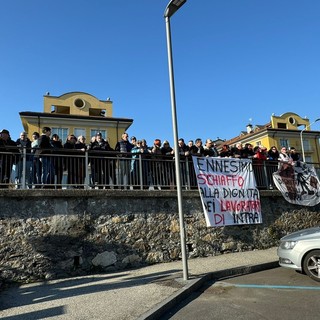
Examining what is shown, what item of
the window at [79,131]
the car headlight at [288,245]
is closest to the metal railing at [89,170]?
the car headlight at [288,245]

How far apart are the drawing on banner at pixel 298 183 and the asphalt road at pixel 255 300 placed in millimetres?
4834

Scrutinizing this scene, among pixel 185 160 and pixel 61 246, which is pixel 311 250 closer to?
pixel 185 160

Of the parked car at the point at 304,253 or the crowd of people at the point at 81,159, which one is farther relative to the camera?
the crowd of people at the point at 81,159

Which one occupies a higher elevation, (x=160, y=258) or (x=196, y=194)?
(x=196, y=194)

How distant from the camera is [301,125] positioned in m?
54.8

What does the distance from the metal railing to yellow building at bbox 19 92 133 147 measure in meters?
25.6

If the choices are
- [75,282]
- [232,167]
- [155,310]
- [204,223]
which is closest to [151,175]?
[204,223]

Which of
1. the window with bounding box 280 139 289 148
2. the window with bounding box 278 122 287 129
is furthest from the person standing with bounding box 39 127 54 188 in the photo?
the window with bounding box 278 122 287 129

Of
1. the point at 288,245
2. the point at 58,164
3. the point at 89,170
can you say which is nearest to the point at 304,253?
the point at 288,245

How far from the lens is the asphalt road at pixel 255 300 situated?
5055 millimetres

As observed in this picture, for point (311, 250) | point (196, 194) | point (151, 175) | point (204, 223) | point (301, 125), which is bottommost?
point (311, 250)

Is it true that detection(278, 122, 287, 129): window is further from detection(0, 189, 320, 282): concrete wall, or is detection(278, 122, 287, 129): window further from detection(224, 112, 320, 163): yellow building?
detection(0, 189, 320, 282): concrete wall

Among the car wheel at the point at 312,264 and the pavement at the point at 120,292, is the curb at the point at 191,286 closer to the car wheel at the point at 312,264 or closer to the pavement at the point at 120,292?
the pavement at the point at 120,292

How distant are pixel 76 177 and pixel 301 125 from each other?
52916mm
